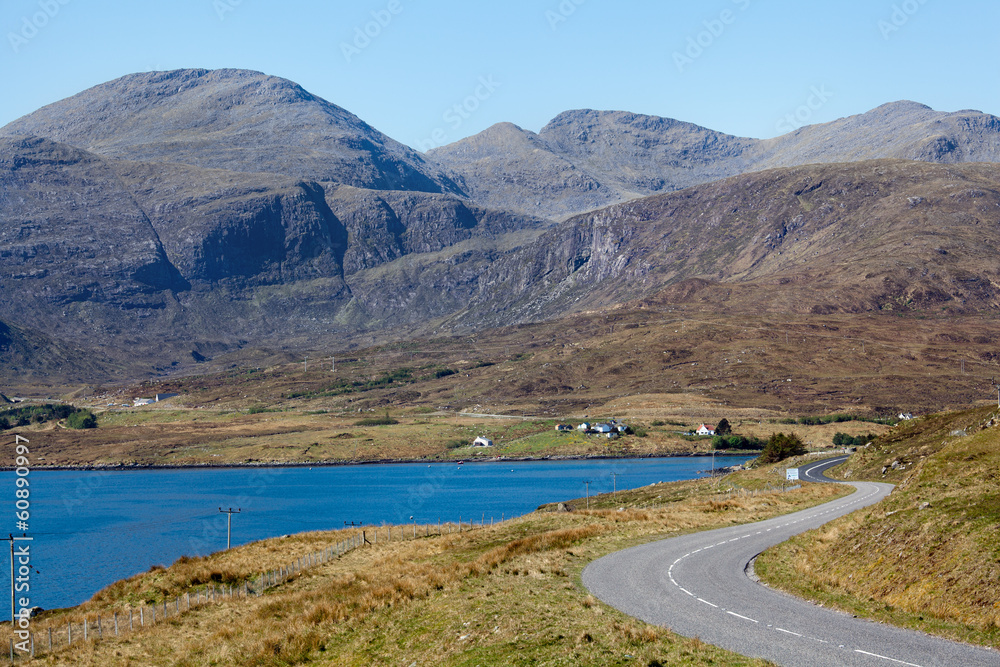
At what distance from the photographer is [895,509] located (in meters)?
33.3

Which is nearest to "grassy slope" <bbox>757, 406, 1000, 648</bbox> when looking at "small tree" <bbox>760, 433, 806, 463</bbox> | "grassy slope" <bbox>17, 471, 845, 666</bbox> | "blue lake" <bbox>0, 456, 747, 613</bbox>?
"grassy slope" <bbox>17, 471, 845, 666</bbox>

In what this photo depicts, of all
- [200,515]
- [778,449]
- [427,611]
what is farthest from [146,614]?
[200,515]

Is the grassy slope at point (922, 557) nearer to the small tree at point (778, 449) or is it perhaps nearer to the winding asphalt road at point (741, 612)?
the winding asphalt road at point (741, 612)

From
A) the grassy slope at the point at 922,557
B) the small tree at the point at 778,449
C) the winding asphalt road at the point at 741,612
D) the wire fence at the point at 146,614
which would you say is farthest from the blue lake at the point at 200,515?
the grassy slope at the point at 922,557

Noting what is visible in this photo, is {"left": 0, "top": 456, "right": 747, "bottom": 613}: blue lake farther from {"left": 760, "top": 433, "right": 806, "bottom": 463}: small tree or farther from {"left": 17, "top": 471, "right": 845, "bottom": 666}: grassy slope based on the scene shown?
{"left": 17, "top": 471, "right": 845, "bottom": 666}: grassy slope

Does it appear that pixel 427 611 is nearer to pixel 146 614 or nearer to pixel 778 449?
pixel 146 614

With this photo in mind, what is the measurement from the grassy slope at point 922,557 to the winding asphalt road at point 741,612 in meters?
0.94

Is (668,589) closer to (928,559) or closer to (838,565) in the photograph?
(838,565)

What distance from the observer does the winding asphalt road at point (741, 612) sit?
70.7 ft

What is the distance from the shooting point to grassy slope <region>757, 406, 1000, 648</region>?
23875 mm

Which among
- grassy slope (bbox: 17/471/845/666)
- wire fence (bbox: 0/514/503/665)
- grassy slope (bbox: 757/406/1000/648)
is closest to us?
grassy slope (bbox: 757/406/1000/648)

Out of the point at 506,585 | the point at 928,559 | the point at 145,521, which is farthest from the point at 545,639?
the point at 145,521

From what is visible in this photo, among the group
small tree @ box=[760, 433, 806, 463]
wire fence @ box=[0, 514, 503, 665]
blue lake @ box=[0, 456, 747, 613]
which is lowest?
blue lake @ box=[0, 456, 747, 613]

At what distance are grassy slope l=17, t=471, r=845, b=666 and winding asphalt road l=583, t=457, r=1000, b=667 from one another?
1.06m
